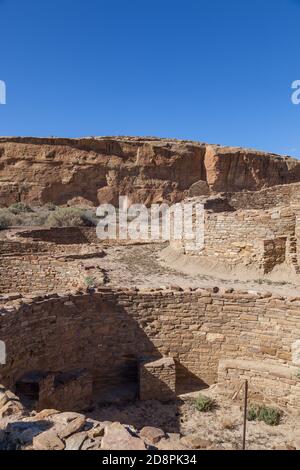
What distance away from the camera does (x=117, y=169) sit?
34.0 meters

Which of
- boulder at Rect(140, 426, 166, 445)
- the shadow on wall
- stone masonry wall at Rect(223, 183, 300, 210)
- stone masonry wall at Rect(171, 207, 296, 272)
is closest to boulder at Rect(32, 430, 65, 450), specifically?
boulder at Rect(140, 426, 166, 445)

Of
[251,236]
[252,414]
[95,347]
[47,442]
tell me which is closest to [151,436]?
[47,442]

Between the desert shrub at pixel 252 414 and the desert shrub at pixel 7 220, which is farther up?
the desert shrub at pixel 7 220

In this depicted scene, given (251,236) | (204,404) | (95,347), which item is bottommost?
(204,404)

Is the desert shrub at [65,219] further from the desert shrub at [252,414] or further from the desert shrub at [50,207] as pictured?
the desert shrub at [252,414]

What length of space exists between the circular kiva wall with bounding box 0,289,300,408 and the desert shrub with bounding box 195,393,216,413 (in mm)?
483

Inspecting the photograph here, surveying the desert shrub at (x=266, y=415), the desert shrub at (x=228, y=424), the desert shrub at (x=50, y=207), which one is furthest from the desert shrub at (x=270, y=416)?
the desert shrub at (x=50, y=207)

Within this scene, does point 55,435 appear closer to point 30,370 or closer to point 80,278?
point 30,370

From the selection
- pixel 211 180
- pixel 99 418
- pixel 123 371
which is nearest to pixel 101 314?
pixel 123 371

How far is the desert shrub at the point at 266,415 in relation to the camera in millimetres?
4879

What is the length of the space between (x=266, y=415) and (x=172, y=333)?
1744 millimetres

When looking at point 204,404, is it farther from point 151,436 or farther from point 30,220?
point 30,220

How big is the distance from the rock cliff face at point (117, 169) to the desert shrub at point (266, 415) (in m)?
29.3

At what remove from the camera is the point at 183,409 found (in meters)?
5.32
